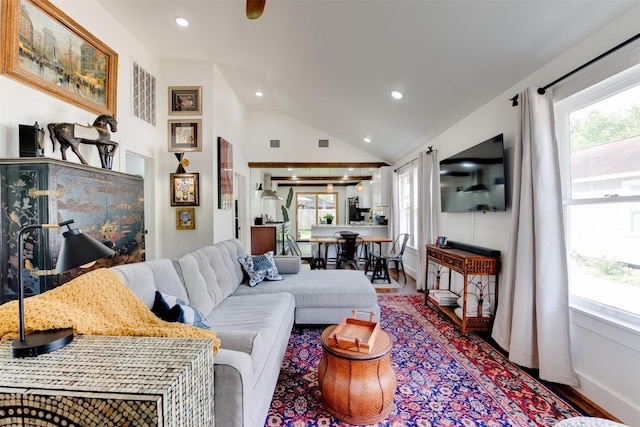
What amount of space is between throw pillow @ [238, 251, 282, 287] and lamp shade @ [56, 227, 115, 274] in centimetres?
203

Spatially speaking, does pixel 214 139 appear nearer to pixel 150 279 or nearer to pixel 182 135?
pixel 182 135

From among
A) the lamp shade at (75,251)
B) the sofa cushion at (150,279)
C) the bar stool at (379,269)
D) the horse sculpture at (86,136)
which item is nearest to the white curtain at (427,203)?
the bar stool at (379,269)

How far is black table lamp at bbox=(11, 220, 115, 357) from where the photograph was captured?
958 millimetres

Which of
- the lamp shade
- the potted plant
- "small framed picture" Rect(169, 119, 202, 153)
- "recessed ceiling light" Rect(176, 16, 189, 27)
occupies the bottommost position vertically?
the lamp shade

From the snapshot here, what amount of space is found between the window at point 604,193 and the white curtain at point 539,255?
18 cm

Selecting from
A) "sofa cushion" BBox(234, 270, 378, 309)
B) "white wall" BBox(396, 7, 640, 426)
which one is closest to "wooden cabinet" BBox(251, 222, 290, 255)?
"sofa cushion" BBox(234, 270, 378, 309)

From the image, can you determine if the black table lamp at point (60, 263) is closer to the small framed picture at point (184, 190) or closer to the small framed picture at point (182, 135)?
the small framed picture at point (184, 190)

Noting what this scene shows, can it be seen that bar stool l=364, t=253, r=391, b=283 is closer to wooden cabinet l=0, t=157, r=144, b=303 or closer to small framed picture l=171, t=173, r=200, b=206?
small framed picture l=171, t=173, r=200, b=206

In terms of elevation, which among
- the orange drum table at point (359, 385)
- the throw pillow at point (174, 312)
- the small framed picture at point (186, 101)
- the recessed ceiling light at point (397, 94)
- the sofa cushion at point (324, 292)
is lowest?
the orange drum table at point (359, 385)

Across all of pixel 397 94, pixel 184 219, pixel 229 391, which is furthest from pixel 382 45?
pixel 184 219

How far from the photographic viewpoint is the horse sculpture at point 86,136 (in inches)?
90.7

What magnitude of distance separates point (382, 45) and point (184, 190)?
3.17m

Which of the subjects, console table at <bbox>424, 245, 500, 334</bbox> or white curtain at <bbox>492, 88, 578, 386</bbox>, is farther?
console table at <bbox>424, 245, 500, 334</bbox>

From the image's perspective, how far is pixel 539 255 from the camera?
6.85 ft
